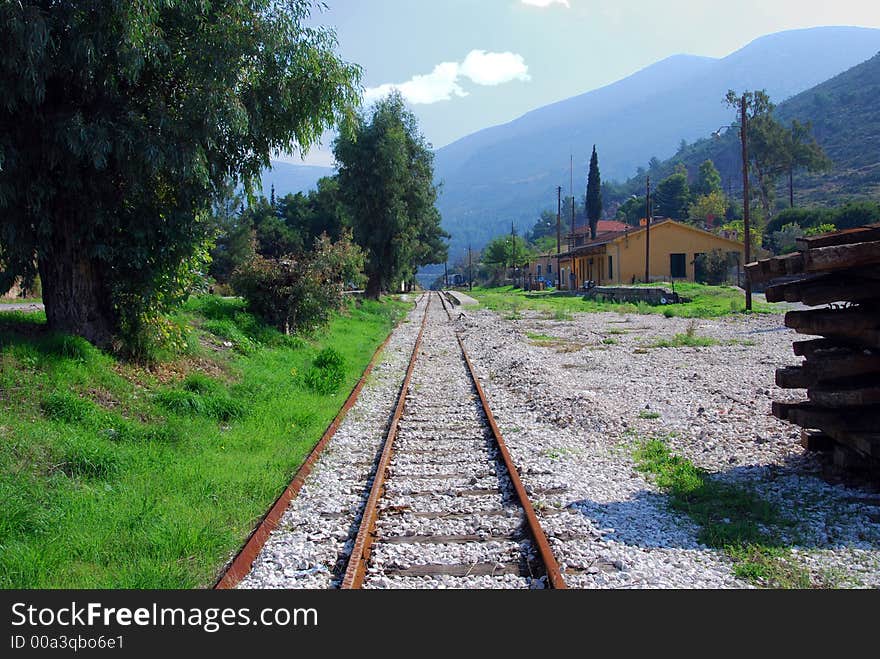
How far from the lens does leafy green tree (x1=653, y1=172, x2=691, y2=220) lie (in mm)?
109938

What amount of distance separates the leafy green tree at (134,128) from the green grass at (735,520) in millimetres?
6656

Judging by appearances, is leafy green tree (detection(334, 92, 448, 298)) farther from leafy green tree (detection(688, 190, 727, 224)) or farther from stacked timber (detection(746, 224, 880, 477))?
leafy green tree (detection(688, 190, 727, 224))

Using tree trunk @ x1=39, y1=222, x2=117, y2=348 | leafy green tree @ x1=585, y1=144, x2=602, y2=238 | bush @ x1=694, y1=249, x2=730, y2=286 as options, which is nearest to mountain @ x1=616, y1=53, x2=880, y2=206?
leafy green tree @ x1=585, y1=144, x2=602, y2=238

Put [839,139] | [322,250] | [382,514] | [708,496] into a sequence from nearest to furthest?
[382,514], [708,496], [322,250], [839,139]

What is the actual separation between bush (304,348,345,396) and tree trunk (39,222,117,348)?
380cm

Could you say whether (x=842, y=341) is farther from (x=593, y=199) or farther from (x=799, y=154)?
(x=593, y=199)

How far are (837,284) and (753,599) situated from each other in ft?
11.4

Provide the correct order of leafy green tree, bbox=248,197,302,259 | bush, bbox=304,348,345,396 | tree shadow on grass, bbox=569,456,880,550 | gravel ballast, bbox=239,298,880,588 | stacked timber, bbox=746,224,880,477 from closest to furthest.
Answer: gravel ballast, bbox=239,298,880,588 < tree shadow on grass, bbox=569,456,880,550 < stacked timber, bbox=746,224,880,477 < bush, bbox=304,348,345,396 < leafy green tree, bbox=248,197,302,259

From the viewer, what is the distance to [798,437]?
324 inches

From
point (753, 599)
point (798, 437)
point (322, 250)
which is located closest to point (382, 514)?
point (753, 599)

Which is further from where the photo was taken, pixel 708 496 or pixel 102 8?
pixel 102 8

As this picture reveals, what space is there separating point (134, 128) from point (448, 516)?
243 inches

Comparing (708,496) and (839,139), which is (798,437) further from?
(839,139)

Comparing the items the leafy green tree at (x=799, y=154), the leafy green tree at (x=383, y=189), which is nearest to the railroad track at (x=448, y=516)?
the leafy green tree at (x=383, y=189)
